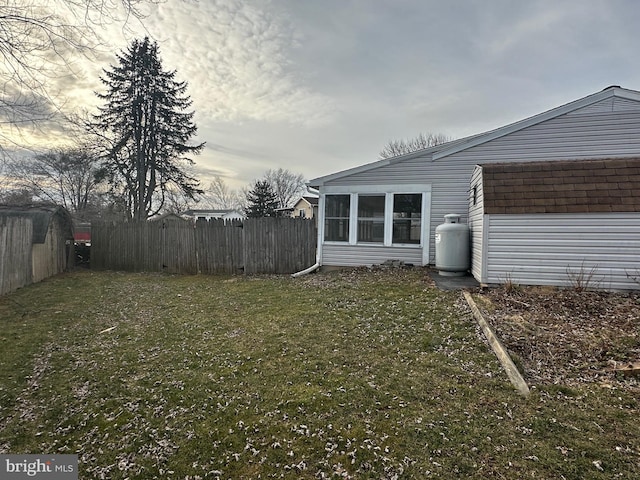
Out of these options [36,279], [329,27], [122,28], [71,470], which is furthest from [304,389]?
[36,279]

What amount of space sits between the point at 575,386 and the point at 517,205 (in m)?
4.16

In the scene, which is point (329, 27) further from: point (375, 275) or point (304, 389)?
point (304, 389)

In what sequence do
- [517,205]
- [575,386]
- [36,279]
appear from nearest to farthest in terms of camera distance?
[575,386] < [517,205] < [36,279]

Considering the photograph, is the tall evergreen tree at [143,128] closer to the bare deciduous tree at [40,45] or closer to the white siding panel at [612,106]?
the bare deciduous tree at [40,45]

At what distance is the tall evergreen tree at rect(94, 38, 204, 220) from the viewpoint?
1872 cm

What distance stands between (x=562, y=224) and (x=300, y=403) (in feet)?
19.5

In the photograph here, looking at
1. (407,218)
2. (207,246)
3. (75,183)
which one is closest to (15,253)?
(207,246)

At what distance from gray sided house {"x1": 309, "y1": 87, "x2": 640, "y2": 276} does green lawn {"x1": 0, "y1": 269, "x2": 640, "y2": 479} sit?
3.74 meters

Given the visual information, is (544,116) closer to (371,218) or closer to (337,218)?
(371,218)

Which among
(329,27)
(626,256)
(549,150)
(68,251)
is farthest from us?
(68,251)

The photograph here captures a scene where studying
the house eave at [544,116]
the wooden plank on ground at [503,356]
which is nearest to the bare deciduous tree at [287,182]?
the house eave at [544,116]

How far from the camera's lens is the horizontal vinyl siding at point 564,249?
19.5 feet

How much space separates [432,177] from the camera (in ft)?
29.4

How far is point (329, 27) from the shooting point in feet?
27.8
